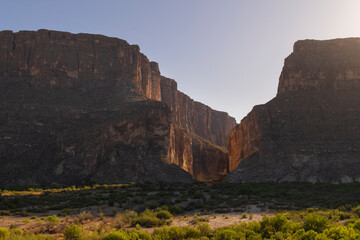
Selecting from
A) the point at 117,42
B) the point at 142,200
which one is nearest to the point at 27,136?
the point at 117,42

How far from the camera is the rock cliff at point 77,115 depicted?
69.8 m

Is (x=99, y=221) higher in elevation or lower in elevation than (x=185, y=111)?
lower

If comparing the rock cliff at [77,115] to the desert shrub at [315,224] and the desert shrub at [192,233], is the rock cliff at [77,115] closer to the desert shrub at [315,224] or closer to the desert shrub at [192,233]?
the desert shrub at [192,233]

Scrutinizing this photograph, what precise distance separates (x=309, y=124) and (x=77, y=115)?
5500cm

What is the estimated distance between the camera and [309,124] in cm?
7844

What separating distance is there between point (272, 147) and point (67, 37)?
2630 inches

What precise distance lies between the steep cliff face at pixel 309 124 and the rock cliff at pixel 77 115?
19.6 m

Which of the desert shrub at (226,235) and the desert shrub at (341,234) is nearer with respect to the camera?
the desert shrub at (341,234)

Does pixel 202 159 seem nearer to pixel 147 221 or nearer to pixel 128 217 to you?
pixel 128 217

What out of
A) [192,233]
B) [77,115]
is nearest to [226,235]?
[192,233]

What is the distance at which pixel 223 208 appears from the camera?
28719mm

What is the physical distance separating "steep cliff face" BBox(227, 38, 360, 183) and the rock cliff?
19641 mm

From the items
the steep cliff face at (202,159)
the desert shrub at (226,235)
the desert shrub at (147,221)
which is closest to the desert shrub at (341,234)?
the desert shrub at (226,235)

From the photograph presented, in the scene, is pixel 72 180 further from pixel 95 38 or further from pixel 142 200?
pixel 95 38
